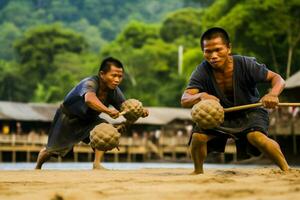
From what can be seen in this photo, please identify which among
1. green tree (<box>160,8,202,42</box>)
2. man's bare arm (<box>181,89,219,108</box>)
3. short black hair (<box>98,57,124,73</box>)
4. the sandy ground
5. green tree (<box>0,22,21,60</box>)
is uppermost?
green tree (<box>0,22,21,60</box>)

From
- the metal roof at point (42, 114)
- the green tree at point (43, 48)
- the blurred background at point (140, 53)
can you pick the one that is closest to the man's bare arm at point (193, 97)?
the blurred background at point (140, 53)

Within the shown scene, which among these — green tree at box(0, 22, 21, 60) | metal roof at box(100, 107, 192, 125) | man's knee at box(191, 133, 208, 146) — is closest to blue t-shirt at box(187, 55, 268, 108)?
man's knee at box(191, 133, 208, 146)

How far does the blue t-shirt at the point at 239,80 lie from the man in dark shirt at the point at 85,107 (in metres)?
1.11

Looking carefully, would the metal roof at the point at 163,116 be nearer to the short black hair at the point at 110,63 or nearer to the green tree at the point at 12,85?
the green tree at the point at 12,85

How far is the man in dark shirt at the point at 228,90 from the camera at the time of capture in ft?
19.7

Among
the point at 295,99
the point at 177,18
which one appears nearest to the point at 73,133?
the point at 295,99

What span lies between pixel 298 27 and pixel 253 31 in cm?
241

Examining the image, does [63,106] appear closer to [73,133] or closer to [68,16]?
[73,133]

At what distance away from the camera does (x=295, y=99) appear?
27.8 m

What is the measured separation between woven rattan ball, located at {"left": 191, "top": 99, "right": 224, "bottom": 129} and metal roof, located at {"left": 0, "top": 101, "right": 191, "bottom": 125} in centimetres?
2801

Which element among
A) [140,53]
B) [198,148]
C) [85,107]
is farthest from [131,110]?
[140,53]

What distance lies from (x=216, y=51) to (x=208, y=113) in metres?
0.71

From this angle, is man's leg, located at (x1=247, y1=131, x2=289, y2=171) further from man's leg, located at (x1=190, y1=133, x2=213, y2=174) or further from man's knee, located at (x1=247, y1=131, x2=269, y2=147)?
man's leg, located at (x1=190, y1=133, x2=213, y2=174)

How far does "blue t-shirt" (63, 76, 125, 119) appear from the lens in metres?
7.57
